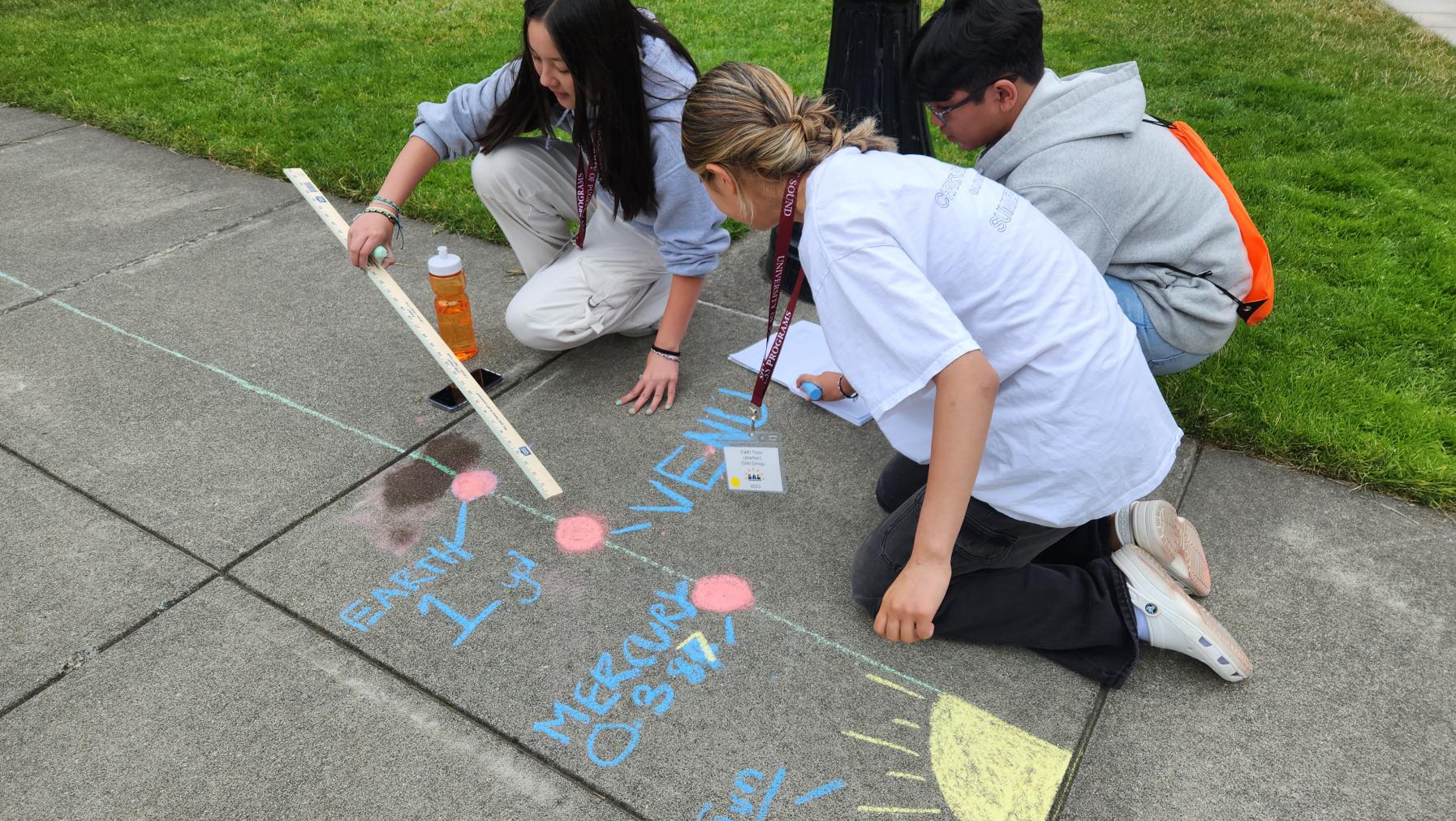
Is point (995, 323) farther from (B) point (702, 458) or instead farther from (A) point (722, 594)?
(B) point (702, 458)

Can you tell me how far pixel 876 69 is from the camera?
3516mm

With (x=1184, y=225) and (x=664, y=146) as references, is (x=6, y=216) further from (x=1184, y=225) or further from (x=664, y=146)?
(x=1184, y=225)

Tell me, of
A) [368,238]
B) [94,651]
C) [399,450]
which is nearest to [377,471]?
[399,450]

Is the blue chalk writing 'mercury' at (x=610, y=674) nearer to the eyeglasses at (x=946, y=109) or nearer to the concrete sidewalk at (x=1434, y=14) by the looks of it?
the eyeglasses at (x=946, y=109)

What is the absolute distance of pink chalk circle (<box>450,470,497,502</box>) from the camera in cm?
268

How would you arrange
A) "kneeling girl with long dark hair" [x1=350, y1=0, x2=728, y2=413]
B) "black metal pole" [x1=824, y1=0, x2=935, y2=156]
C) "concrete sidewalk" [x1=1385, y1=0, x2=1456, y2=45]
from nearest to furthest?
"kneeling girl with long dark hair" [x1=350, y1=0, x2=728, y2=413] → "black metal pole" [x1=824, y1=0, x2=935, y2=156] → "concrete sidewalk" [x1=1385, y1=0, x2=1456, y2=45]

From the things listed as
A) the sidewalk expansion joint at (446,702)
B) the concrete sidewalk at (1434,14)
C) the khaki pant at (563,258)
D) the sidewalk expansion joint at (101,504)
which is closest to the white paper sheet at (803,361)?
the khaki pant at (563,258)

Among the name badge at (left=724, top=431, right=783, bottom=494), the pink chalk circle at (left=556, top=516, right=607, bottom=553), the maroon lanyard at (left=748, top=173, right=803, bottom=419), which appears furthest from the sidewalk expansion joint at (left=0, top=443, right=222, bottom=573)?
the maroon lanyard at (left=748, top=173, right=803, bottom=419)

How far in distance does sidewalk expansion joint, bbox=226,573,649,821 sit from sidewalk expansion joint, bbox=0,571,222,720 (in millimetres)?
73

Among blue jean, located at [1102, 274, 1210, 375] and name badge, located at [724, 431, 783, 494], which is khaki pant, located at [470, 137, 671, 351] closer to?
name badge, located at [724, 431, 783, 494]

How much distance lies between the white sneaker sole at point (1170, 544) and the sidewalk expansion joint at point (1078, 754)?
0.35 metres

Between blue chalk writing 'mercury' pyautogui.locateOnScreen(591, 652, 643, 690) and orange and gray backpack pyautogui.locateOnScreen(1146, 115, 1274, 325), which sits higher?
orange and gray backpack pyautogui.locateOnScreen(1146, 115, 1274, 325)

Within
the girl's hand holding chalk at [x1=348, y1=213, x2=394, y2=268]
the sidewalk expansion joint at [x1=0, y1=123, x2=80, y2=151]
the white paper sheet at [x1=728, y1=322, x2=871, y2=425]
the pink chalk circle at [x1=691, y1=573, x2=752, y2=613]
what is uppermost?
the girl's hand holding chalk at [x1=348, y1=213, x2=394, y2=268]

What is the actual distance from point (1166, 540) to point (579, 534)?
1.47 meters
